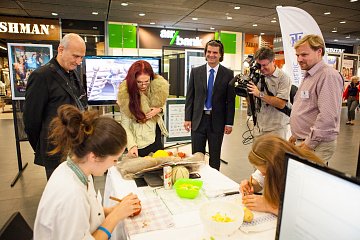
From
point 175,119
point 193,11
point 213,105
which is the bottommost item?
point 175,119

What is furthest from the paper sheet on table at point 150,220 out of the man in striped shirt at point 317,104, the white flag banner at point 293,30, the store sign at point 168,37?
the store sign at point 168,37

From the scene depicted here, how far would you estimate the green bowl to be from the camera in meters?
1.37

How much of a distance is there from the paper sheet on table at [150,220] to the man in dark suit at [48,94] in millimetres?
1119

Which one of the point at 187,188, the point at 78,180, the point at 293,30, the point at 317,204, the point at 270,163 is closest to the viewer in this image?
the point at 317,204

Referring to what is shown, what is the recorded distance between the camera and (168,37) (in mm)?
9352

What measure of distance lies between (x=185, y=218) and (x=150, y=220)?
156 millimetres

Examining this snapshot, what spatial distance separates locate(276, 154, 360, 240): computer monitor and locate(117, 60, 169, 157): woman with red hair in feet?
4.63

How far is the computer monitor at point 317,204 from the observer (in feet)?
1.88

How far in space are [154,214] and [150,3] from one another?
19.6 feet

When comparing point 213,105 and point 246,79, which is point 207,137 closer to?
point 213,105

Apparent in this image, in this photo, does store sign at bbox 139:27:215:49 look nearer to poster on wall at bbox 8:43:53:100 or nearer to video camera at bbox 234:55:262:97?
poster on wall at bbox 8:43:53:100

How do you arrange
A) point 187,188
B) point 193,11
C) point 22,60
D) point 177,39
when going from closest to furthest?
point 187,188
point 22,60
point 193,11
point 177,39

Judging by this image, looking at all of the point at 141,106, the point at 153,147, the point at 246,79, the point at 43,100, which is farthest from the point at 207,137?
the point at 43,100

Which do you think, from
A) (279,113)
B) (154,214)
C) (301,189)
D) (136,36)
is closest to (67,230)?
(154,214)
